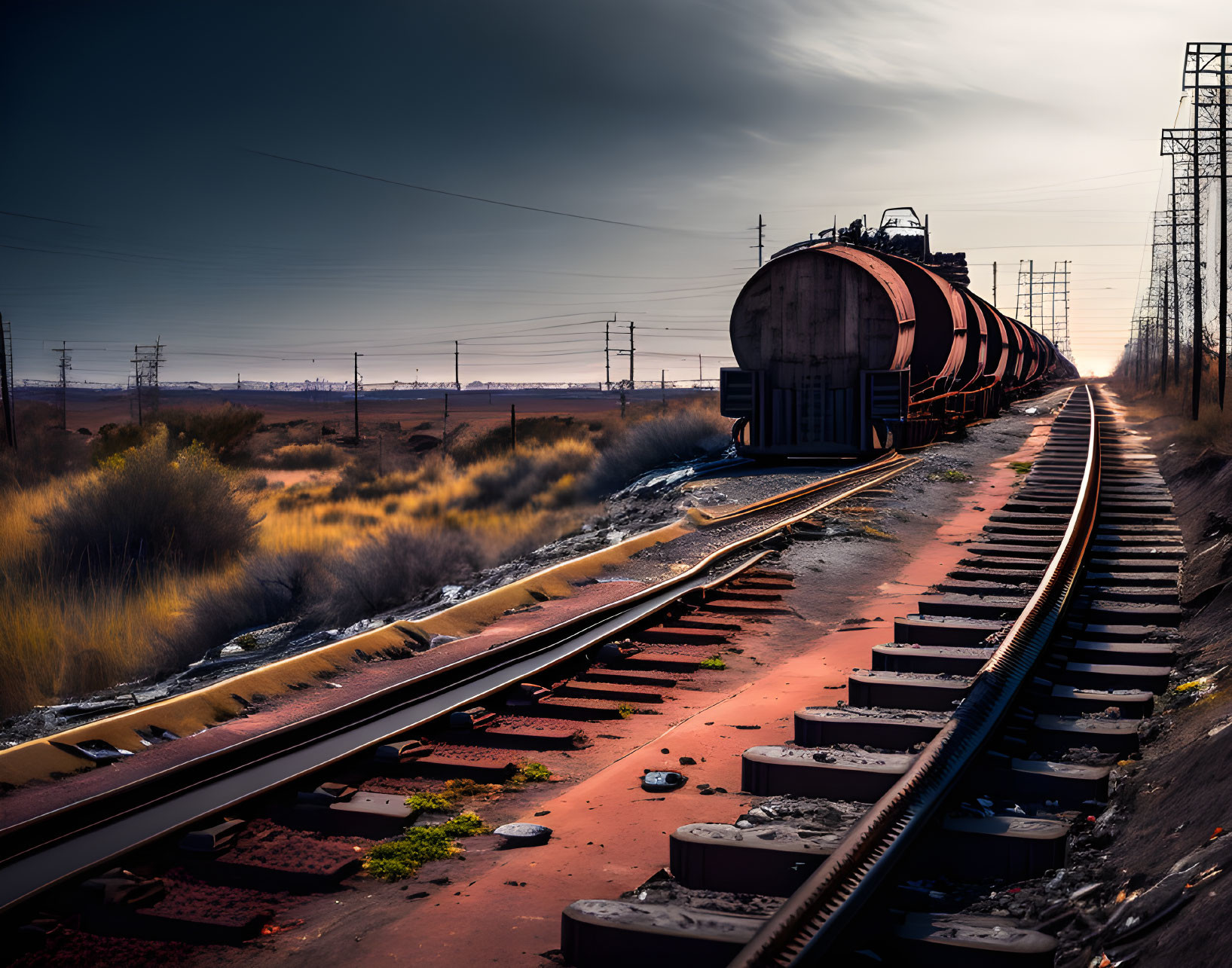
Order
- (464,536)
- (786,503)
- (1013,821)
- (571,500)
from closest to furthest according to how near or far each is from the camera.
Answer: (1013,821) → (786,503) → (464,536) → (571,500)

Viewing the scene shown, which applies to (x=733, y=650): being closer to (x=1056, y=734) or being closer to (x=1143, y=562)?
(x=1056, y=734)

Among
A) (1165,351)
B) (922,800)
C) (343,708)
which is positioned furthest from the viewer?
(1165,351)

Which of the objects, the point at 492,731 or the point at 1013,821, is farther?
the point at 492,731

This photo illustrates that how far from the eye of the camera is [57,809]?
4.30 m

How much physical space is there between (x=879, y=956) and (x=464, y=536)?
41.7 feet

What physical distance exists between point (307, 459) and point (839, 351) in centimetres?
2944

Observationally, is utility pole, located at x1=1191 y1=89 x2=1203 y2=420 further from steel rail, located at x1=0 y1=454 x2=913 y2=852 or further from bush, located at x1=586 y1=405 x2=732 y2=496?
steel rail, located at x1=0 y1=454 x2=913 y2=852

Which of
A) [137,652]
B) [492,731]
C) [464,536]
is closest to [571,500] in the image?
[464,536]

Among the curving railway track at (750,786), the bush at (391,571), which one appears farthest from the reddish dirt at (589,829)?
the bush at (391,571)

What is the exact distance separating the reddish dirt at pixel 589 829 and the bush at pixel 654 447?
48.8 ft

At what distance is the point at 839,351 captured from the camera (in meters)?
20.4

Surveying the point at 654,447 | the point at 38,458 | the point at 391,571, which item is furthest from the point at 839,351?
the point at 38,458

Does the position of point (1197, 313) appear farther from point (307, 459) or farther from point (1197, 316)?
point (307, 459)

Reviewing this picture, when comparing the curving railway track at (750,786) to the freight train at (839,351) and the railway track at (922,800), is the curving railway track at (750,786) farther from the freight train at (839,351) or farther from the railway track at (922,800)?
the freight train at (839,351)
